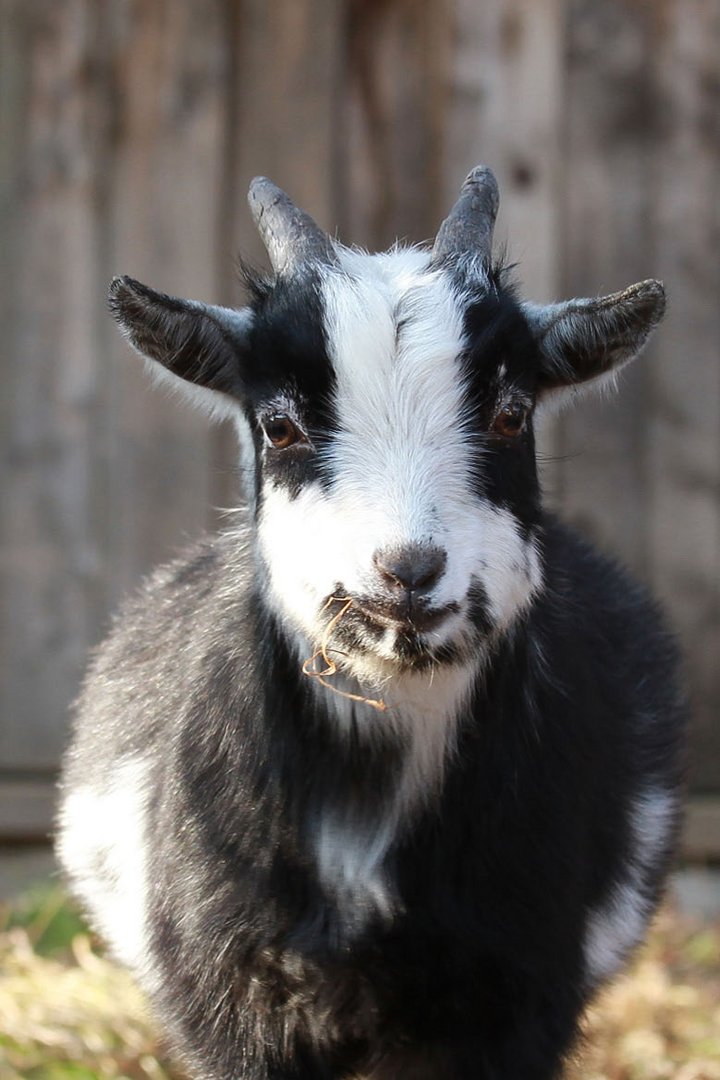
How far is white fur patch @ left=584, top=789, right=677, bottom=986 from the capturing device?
3.64m

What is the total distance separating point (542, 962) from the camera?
130 inches

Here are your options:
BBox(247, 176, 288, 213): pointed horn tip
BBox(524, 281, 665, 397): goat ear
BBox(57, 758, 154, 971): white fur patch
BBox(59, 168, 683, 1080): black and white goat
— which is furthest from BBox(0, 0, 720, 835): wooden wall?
BBox(524, 281, 665, 397): goat ear

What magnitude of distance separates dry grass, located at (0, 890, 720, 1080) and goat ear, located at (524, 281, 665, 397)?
70.9 inches

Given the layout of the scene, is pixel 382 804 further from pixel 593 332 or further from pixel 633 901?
pixel 593 332

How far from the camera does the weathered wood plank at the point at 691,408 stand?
5.95 metres

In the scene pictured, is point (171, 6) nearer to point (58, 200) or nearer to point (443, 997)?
point (58, 200)

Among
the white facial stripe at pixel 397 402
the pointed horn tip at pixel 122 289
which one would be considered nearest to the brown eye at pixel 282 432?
the white facial stripe at pixel 397 402

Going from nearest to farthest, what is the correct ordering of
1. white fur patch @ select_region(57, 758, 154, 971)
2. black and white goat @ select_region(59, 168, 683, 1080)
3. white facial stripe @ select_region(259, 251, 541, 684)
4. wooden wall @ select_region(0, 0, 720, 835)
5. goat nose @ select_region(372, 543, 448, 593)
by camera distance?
goat nose @ select_region(372, 543, 448, 593), white facial stripe @ select_region(259, 251, 541, 684), black and white goat @ select_region(59, 168, 683, 1080), white fur patch @ select_region(57, 758, 154, 971), wooden wall @ select_region(0, 0, 720, 835)

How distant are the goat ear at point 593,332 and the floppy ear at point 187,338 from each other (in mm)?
631

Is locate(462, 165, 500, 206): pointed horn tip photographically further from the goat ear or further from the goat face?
the goat ear

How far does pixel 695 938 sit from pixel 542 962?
2685 millimetres

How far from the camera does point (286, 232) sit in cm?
350

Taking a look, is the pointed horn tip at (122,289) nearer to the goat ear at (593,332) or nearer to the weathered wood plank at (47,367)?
the goat ear at (593,332)

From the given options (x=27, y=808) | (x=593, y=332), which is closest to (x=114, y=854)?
(x=593, y=332)
